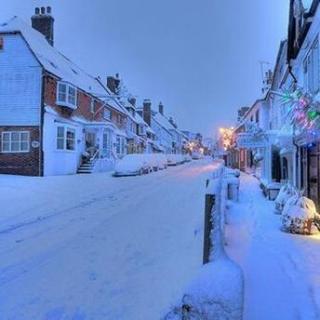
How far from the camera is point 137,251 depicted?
8070 millimetres

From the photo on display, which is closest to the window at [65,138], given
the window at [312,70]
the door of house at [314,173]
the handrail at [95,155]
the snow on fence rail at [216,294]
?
the handrail at [95,155]

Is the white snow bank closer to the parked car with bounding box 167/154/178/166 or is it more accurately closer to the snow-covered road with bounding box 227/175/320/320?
the snow-covered road with bounding box 227/175/320/320

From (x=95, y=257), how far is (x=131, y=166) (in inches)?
918

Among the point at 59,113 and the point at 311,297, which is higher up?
the point at 59,113

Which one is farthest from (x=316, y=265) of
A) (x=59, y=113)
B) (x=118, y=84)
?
(x=118, y=84)

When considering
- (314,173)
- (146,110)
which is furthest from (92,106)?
(146,110)

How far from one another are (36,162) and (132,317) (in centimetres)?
2219

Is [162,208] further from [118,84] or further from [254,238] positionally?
[118,84]

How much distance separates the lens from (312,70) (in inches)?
503

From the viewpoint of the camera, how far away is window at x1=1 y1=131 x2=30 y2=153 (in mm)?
26453

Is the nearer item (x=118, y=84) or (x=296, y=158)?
(x=296, y=158)

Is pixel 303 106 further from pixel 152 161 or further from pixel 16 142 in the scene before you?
pixel 152 161

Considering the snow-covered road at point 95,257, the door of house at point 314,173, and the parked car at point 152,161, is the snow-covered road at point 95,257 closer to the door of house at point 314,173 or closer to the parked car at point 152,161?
the door of house at point 314,173

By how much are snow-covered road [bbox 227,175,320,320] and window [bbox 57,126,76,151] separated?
63.0 ft
